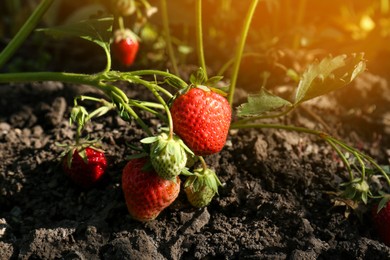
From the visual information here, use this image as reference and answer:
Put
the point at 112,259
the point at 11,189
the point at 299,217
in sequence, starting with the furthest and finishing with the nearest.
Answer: the point at 11,189
the point at 299,217
the point at 112,259

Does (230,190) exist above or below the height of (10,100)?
above

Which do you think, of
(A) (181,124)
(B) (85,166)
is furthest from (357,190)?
(B) (85,166)

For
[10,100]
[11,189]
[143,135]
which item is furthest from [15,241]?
[10,100]

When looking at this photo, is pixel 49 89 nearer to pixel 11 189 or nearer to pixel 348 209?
pixel 11 189

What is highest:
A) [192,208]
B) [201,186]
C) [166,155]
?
[166,155]

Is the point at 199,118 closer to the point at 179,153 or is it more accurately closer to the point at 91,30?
the point at 179,153

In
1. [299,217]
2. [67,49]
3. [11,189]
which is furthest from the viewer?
[67,49]
